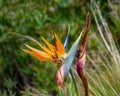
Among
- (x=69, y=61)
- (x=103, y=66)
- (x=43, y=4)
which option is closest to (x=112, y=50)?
(x=103, y=66)

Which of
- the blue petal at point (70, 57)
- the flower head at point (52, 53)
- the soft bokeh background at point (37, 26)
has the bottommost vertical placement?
the soft bokeh background at point (37, 26)

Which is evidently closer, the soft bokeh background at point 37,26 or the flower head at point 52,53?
the flower head at point 52,53

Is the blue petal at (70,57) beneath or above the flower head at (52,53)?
beneath

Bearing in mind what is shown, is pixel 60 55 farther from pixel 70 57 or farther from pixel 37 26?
pixel 37 26

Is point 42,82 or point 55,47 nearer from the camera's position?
point 55,47

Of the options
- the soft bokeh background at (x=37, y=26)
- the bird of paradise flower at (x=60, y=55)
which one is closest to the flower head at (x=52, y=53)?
the bird of paradise flower at (x=60, y=55)

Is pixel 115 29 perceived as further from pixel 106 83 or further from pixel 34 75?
pixel 106 83

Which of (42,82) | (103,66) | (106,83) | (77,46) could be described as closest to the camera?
(77,46)

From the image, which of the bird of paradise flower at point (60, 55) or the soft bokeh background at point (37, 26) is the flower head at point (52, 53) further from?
the soft bokeh background at point (37, 26)

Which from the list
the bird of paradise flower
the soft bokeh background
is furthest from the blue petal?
the soft bokeh background
